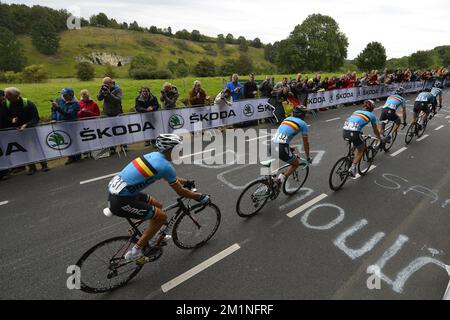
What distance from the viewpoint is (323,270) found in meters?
3.88

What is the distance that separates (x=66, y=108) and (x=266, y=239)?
7312 millimetres

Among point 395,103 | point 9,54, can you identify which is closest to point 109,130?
point 395,103

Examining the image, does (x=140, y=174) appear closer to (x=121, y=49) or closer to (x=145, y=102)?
(x=145, y=102)

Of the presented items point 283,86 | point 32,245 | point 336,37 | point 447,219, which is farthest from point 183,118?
point 336,37

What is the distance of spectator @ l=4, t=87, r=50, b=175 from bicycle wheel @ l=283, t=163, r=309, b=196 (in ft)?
22.8

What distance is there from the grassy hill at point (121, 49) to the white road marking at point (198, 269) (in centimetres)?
8066

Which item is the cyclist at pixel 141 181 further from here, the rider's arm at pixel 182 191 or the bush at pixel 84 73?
the bush at pixel 84 73

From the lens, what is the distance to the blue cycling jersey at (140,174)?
3270 millimetres

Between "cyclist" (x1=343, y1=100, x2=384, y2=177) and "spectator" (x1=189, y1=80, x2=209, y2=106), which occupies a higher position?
"spectator" (x1=189, y1=80, x2=209, y2=106)

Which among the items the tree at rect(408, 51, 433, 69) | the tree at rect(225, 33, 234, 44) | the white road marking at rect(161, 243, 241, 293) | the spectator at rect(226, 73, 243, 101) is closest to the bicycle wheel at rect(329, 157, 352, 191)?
the white road marking at rect(161, 243, 241, 293)

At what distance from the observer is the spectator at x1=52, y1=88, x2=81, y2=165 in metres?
7.91

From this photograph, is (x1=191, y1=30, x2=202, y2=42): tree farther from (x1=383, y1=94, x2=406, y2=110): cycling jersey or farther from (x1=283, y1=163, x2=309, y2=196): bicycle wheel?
(x1=283, y1=163, x2=309, y2=196): bicycle wheel
